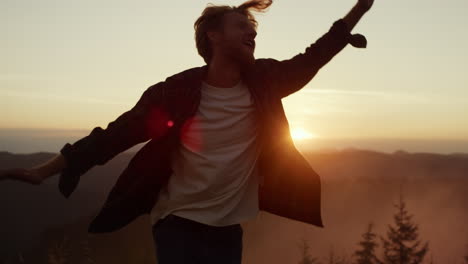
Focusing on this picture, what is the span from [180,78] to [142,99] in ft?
1.02

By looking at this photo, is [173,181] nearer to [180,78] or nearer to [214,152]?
[214,152]

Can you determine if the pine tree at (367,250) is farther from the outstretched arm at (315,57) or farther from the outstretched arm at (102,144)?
the outstretched arm at (102,144)

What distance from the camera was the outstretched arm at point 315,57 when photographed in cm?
399

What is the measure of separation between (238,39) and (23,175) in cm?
160

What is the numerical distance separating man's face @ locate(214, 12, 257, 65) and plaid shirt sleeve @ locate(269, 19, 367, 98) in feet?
0.75

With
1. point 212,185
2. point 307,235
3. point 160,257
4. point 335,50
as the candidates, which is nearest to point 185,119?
point 212,185

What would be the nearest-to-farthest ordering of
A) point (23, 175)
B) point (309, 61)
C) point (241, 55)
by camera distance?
point (23, 175) → point (241, 55) → point (309, 61)

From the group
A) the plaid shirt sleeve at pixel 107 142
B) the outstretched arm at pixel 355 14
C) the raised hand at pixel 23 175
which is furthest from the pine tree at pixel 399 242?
the raised hand at pixel 23 175

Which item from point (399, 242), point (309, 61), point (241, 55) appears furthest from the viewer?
point (399, 242)

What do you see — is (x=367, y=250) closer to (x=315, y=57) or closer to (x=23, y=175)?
(x=315, y=57)

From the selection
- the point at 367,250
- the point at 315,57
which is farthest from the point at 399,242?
the point at 315,57

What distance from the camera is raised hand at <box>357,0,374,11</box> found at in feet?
13.8

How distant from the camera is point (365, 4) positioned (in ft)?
13.8

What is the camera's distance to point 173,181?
3670 mm
